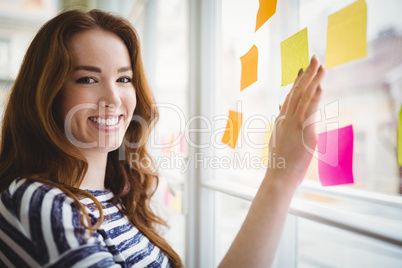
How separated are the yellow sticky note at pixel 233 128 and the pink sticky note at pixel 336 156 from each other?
303 mm

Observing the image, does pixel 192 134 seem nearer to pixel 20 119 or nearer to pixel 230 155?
pixel 230 155

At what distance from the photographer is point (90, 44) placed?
69cm

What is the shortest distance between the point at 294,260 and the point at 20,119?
31.4 inches

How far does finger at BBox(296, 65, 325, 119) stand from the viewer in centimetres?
50

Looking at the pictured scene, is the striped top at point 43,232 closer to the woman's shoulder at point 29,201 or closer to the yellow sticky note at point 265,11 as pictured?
the woman's shoulder at point 29,201

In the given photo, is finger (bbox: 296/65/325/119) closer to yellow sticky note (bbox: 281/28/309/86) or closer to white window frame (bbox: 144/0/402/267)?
yellow sticky note (bbox: 281/28/309/86)

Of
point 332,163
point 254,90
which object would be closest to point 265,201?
point 332,163

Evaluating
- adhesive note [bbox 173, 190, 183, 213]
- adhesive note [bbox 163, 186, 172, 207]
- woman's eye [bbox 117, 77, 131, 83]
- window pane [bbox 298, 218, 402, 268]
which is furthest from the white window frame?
adhesive note [bbox 163, 186, 172, 207]

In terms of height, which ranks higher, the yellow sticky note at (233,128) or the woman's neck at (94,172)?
the yellow sticky note at (233,128)

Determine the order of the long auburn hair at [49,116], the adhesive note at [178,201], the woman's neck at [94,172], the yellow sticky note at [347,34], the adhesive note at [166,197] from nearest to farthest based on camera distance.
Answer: the yellow sticky note at [347,34] < the long auburn hair at [49,116] < the woman's neck at [94,172] < the adhesive note at [178,201] < the adhesive note at [166,197]

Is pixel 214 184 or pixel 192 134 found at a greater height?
pixel 192 134

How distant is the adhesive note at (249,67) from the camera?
30.2 inches

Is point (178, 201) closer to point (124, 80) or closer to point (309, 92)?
point (124, 80)

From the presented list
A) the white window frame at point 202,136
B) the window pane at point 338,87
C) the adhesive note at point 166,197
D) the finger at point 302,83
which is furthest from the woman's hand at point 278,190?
the adhesive note at point 166,197
